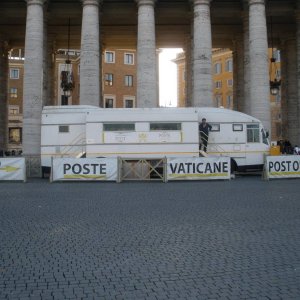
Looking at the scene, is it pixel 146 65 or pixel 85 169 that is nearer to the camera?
pixel 85 169

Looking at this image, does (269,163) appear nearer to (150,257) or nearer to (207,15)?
(207,15)

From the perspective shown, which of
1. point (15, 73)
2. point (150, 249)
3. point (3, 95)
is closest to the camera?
point (150, 249)

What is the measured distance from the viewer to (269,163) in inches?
915

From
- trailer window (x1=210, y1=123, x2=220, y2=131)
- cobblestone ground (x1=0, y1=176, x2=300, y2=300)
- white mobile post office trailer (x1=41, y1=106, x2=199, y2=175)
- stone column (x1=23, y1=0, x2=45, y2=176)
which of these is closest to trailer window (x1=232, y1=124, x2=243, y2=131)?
trailer window (x1=210, y1=123, x2=220, y2=131)

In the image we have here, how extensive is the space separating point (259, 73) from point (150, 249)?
24.4 metres

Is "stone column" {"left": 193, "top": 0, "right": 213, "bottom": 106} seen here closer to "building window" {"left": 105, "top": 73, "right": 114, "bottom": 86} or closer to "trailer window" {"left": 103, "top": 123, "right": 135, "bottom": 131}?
"trailer window" {"left": 103, "top": 123, "right": 135, "bottom": 131}

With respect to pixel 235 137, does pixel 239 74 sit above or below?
above

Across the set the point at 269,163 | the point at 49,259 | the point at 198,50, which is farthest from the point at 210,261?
the point at 198,50

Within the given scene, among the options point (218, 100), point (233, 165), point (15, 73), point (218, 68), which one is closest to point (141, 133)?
point (233, 165)

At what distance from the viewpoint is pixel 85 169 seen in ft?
72.4

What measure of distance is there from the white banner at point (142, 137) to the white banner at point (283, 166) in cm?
518

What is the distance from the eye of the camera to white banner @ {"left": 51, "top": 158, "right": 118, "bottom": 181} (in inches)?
865

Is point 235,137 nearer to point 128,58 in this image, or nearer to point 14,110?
point 128,58

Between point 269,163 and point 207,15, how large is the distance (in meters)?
12.6
